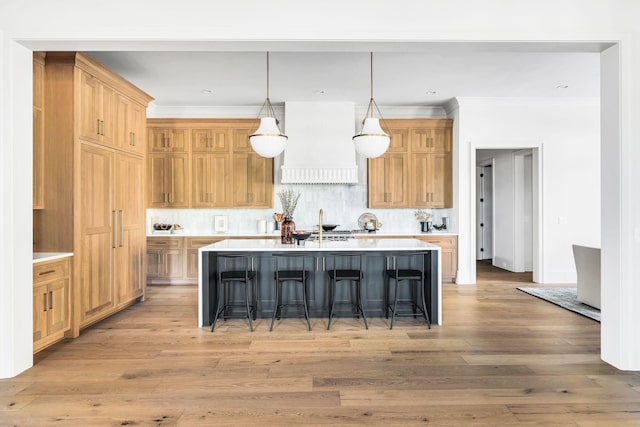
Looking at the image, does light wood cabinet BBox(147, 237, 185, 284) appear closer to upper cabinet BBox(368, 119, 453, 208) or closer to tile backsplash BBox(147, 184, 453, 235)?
tile backsplash BBox(147, 184, 453, 235)

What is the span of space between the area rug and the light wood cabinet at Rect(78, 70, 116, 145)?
230 inches

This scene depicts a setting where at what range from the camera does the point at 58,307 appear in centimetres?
359

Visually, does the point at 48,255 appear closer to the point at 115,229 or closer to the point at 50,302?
the point at 50,302

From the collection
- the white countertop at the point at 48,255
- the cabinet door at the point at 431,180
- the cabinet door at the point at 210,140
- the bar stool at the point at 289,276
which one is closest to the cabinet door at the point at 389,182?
the cabinet door at the point at 431,180

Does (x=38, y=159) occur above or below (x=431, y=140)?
below

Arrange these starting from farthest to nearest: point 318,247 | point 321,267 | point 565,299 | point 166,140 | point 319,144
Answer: point 166,140 < point 319,144 < point 565,299 < point 321,267 < point 318,247

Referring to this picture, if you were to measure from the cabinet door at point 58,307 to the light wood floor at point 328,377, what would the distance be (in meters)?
0.19

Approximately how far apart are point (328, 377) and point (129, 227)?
131 inches

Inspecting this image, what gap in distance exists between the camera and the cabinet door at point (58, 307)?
347cm

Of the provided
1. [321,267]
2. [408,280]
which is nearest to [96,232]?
[321,267]

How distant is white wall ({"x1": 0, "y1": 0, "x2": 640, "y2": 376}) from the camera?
A: 116 inches

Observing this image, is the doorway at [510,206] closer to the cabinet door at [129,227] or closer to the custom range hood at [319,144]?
the custom range hood at [319,144]

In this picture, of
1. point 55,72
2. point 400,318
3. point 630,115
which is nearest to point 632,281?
point 630,115

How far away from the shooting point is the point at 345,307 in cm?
449
